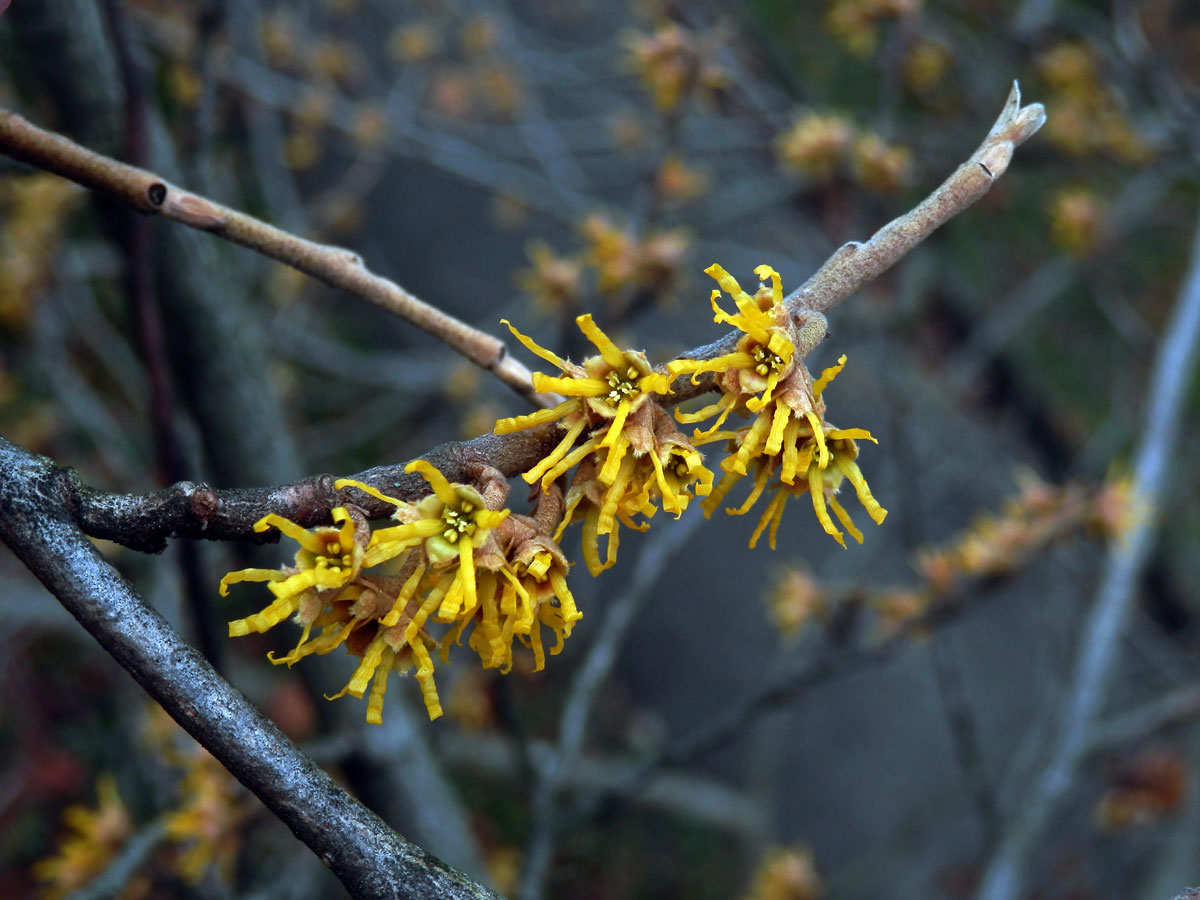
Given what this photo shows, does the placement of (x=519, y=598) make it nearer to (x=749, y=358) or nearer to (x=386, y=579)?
(x=386, y=579)

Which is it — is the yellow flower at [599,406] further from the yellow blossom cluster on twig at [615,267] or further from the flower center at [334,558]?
the yellow blossom cluster on twig at [615,267]

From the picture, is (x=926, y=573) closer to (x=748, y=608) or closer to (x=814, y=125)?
(x=814, y=125)

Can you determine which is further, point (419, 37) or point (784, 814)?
point (784, 814)

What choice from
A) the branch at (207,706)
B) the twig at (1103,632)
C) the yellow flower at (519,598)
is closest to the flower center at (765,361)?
the yellow flower at (519,598)

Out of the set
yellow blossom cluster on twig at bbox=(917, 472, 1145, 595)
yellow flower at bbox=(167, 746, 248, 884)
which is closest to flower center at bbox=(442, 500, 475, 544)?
yellow flower at bbox=(167, 746, 248, 884)

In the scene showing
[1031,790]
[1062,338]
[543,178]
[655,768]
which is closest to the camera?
[1031,790]

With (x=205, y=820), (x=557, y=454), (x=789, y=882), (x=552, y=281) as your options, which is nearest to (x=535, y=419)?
(x=557, y=454)

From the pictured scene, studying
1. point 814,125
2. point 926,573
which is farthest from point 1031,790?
point 814,125
